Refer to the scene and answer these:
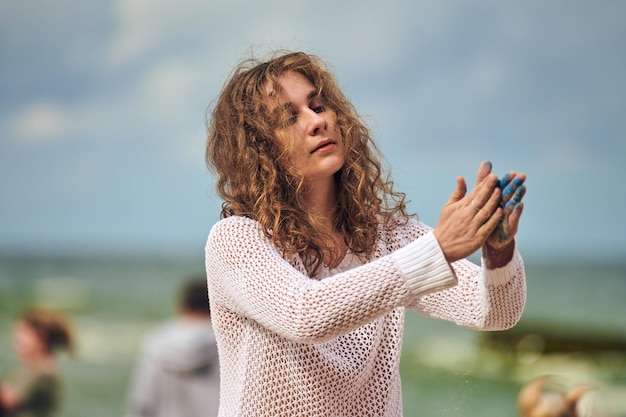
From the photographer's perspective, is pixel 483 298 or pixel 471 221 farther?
pixel 483 298

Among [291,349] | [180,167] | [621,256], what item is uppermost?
[180,167]

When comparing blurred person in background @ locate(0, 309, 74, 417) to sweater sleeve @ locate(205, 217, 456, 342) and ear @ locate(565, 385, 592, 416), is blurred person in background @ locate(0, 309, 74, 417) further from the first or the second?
sweater sleeve @ locate(205, 217, 456, 342)

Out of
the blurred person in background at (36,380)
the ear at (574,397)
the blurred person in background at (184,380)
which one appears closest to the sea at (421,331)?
the blurred person in background at (36,380)

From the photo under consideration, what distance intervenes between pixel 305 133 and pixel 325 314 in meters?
0.37

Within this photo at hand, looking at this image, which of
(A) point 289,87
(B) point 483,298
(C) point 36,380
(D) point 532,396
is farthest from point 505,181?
(C) point 36,380

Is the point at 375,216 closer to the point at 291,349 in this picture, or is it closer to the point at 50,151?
the point at 291,349

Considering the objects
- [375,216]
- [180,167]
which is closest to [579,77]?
[180,167]

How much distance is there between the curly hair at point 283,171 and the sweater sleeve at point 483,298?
0.49 ft

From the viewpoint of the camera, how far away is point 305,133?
1524 mm

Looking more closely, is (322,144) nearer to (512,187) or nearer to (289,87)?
(289,87)

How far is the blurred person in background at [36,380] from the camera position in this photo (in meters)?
5.65

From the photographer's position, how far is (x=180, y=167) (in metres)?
8.42

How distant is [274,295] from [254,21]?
639cm

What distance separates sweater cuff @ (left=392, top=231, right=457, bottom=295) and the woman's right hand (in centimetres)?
1
